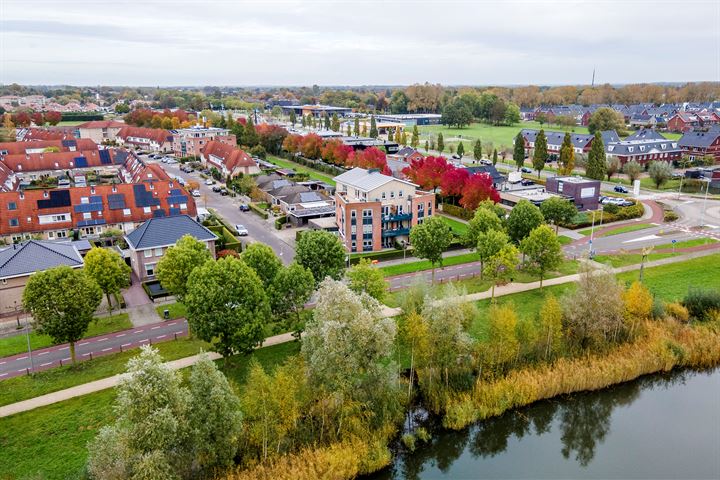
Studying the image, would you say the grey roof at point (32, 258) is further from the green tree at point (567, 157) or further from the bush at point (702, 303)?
the green tree at point (567, 157)

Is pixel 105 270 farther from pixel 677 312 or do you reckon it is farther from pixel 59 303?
pixel 677 312

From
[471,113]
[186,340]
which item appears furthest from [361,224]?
[471,113]

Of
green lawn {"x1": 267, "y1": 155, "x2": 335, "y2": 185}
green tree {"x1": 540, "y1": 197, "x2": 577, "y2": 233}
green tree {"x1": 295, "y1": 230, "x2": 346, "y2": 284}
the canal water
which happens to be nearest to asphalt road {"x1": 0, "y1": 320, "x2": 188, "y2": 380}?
green tree {"x1": 295, "y1": 230, "x2": 346, "y2": 284}

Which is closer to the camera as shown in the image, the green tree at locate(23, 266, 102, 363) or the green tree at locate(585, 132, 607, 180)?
the green tree at locate(23, 266, 102, 363)

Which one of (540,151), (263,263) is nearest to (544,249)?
(263,263)

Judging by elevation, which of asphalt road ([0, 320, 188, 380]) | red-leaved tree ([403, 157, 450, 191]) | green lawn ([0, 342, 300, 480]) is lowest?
green lawn ([0, 342, 300, 480])

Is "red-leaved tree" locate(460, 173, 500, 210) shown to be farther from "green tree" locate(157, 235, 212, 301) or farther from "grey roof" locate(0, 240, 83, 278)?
"grey roof" locate(0, 240, 83, 278)
